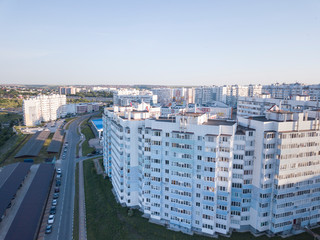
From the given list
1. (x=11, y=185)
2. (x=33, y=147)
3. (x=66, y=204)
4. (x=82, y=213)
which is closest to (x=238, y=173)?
(x=82, y=213)

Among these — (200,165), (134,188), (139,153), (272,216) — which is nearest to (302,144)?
(272,216)

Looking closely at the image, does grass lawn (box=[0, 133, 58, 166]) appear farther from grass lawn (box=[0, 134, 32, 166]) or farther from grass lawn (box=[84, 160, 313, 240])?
grass lawn (box=[84, 160, 313, 240])

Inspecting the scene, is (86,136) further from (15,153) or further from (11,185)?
(11,185)

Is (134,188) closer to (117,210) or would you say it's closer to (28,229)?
(117,210)

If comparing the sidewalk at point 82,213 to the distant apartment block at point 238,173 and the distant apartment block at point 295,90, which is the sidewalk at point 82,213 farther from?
the distant apartment block at point 295,90

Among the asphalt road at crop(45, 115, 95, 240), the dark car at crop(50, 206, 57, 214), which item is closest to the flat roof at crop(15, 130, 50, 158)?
the asphalt road at crop(45, 115, 95, 240)
